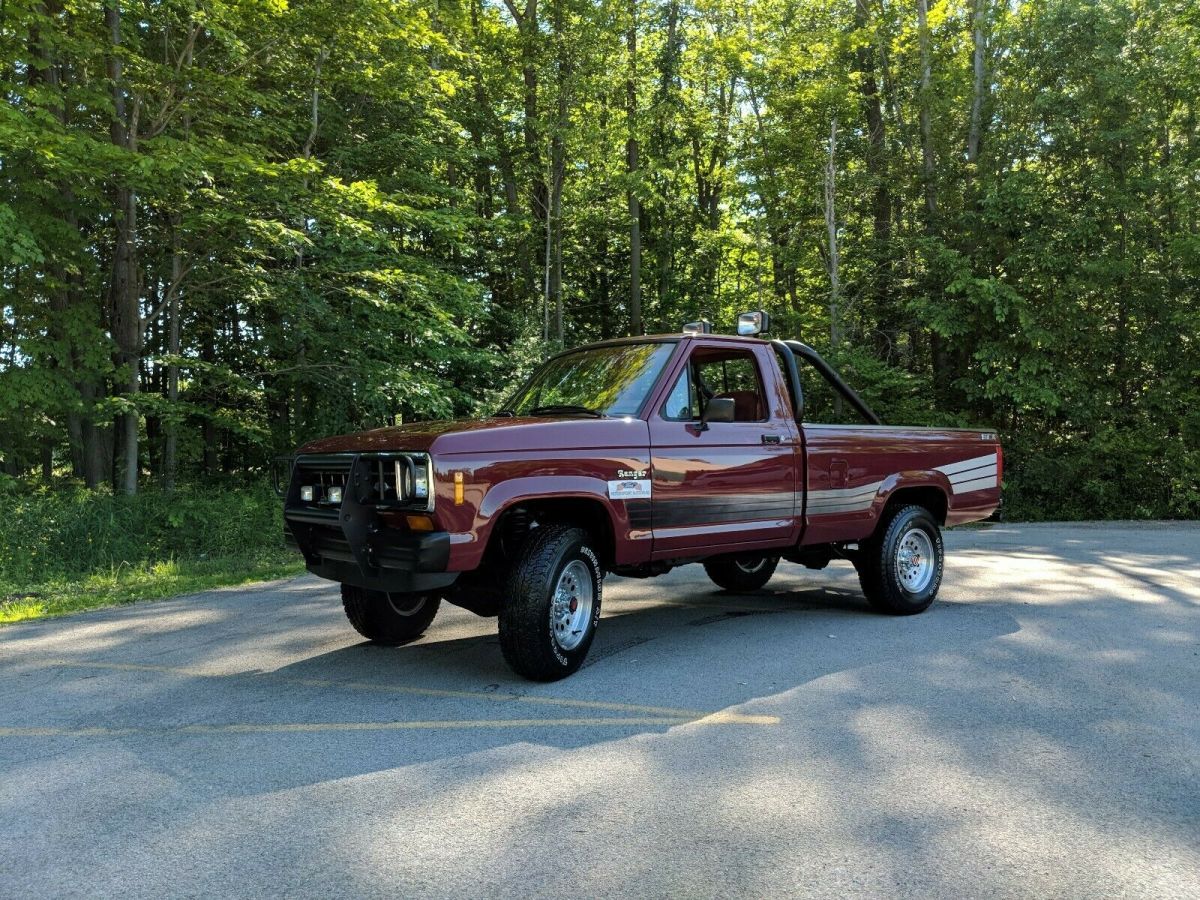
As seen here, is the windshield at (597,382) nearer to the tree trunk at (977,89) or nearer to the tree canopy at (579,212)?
the tree canopy at (579,212)

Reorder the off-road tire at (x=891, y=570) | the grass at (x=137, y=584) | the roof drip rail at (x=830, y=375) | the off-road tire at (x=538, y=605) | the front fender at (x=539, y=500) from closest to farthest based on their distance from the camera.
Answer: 1. the front fender at (x=539, y=500)
2. the off-road tire at (x=538, y=605)
3. the off-road tire at (x=891, y=570)
4. the roof drip rail at (x=830, y=375)
5. the grass at (x=137, y=584)

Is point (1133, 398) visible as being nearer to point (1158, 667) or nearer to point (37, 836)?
point (1158, 667)

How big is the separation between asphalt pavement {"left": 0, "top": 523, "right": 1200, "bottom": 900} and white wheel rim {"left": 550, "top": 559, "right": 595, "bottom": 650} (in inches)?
11.4

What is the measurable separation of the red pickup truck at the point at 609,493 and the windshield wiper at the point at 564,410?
0.03m

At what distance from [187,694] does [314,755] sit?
153 cm

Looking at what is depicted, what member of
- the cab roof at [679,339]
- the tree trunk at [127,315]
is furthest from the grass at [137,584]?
the cab roof at [679,339]

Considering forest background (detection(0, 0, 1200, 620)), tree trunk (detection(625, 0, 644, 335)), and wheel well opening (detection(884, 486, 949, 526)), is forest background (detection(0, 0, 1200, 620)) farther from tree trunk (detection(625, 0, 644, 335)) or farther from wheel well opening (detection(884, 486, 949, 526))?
wheel well opening (detection(884, 486, 949, 526))

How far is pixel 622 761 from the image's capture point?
12.6 ft

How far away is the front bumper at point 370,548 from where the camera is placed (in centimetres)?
448

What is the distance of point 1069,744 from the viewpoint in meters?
4.04

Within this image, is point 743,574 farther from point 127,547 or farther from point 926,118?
point 926,118

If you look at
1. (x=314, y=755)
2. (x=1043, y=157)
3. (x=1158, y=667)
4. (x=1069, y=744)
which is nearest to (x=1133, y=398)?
(x=1043, y=157)

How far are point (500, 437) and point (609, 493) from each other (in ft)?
2.83

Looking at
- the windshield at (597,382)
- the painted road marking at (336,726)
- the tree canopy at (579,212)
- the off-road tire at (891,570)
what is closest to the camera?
the painted road marking at (336,726)
